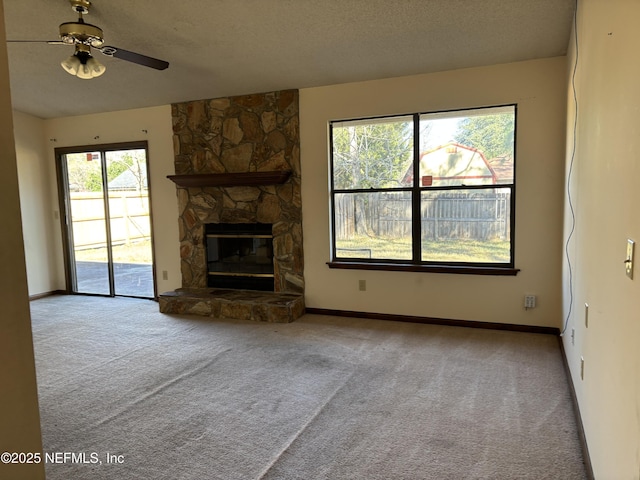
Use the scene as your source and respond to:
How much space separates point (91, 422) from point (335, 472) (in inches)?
61.0

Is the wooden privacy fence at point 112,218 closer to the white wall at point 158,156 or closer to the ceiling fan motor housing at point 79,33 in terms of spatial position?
the white wall at point 158,156

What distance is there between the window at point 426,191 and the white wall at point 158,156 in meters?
2.21

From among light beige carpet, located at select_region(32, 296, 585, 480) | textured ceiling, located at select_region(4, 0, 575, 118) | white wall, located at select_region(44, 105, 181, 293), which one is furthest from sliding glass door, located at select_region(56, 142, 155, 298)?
light beige carpet, located at select_region(32, 296, 585, 480)

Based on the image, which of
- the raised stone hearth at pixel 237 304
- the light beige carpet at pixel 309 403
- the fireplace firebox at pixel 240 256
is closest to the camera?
the light beige carpet at pixel 309 403

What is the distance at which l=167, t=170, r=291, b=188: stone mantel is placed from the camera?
15.5ft

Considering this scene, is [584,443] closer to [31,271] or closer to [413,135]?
[413,135]

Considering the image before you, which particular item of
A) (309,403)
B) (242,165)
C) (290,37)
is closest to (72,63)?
(290,37)

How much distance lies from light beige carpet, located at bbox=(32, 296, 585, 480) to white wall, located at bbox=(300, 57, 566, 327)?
0.29m

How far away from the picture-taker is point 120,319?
Result: 488 centimetres

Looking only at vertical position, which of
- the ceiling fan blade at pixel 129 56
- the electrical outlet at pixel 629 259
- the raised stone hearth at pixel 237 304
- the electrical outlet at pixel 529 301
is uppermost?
the ceiling fan blade at pixel 129 56

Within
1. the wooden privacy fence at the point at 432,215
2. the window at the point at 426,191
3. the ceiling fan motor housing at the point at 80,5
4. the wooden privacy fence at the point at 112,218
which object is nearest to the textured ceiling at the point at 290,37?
the ceiling fan motor housing at the point at 80,5

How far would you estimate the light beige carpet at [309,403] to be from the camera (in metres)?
2.12

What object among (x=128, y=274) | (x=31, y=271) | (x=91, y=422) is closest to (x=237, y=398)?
(x=91, y=422)

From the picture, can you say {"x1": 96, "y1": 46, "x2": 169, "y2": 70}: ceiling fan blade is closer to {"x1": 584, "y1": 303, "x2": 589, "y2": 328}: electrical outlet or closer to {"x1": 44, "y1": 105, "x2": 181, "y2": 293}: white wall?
{"x1": 44, "y1": 105, "x2": 181, "y2": 293}: white wall
